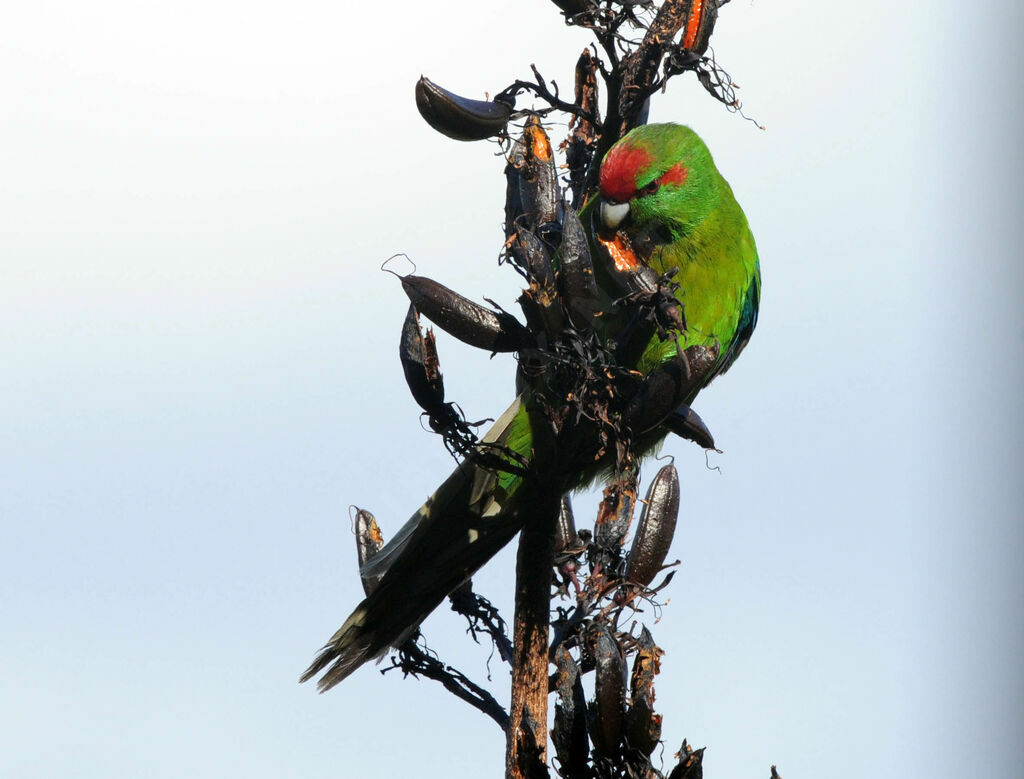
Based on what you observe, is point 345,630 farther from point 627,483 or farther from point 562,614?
point 627,483

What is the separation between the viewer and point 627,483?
3186mm

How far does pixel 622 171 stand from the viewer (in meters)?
4.22

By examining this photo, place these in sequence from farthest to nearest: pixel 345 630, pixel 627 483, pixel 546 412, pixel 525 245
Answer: pixel 345 630, pixel 627 483, pixel 546 412, pixel 525 245

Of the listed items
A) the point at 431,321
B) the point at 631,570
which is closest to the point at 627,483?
the point at 631,570

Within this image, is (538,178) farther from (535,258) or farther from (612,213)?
(612,213)

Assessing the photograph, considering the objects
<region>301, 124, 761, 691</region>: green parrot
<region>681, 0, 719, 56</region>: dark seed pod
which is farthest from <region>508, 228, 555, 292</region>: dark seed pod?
<region>681, 0, 719, 56</region>: dark seed pod

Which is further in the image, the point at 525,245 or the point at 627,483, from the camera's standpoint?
the point at 627,483

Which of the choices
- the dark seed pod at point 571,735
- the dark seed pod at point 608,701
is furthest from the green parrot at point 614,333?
the dark seed pod at point 571,735

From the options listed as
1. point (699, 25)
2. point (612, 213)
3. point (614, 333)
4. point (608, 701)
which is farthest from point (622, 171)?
point (608, 701)

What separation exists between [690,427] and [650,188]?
125 centimetres

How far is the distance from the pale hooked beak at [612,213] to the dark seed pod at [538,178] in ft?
4.24

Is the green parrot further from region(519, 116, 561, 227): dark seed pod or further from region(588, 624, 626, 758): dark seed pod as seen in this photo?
region(588, 624, 626, 758): dark seed pod

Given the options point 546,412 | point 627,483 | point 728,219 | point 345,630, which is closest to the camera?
point 546,412

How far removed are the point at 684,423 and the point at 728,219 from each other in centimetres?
153
